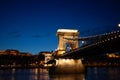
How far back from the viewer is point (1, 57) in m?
135

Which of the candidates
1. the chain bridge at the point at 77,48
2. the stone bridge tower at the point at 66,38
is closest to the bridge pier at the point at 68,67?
the chain bridge at the point at 77,48

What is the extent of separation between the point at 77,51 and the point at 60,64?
1136 cm

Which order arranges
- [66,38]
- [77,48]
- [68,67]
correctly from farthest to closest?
[66,38], [68,67], [77,48]

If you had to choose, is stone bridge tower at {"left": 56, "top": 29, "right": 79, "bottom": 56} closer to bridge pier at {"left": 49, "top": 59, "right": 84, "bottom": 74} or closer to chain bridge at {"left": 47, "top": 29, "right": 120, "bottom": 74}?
chain bridge at {"left": 47, "top": 29, "right": 120, "bottom": 74}

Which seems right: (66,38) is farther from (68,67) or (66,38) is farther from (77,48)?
(77,48)

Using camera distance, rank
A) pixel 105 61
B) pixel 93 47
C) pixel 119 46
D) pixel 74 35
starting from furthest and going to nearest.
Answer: pixel 105 61
pixel 74 35
pixel 93 47
pixel 119 46

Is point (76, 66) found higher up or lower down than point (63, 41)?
lower down

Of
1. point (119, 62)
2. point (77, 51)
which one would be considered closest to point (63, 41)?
point (77, 51)

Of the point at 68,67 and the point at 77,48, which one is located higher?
the point at 77,48

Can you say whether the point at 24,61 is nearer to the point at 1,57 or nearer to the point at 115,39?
the point at 1,57

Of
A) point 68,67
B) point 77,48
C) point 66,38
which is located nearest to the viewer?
point 77,48

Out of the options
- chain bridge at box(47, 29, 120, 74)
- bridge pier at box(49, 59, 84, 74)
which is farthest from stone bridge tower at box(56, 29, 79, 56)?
bridge pier at box(49, 59, 84, 74)

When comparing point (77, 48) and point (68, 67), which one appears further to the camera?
point (68, 67)

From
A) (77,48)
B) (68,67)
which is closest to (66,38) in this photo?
(68,67)
